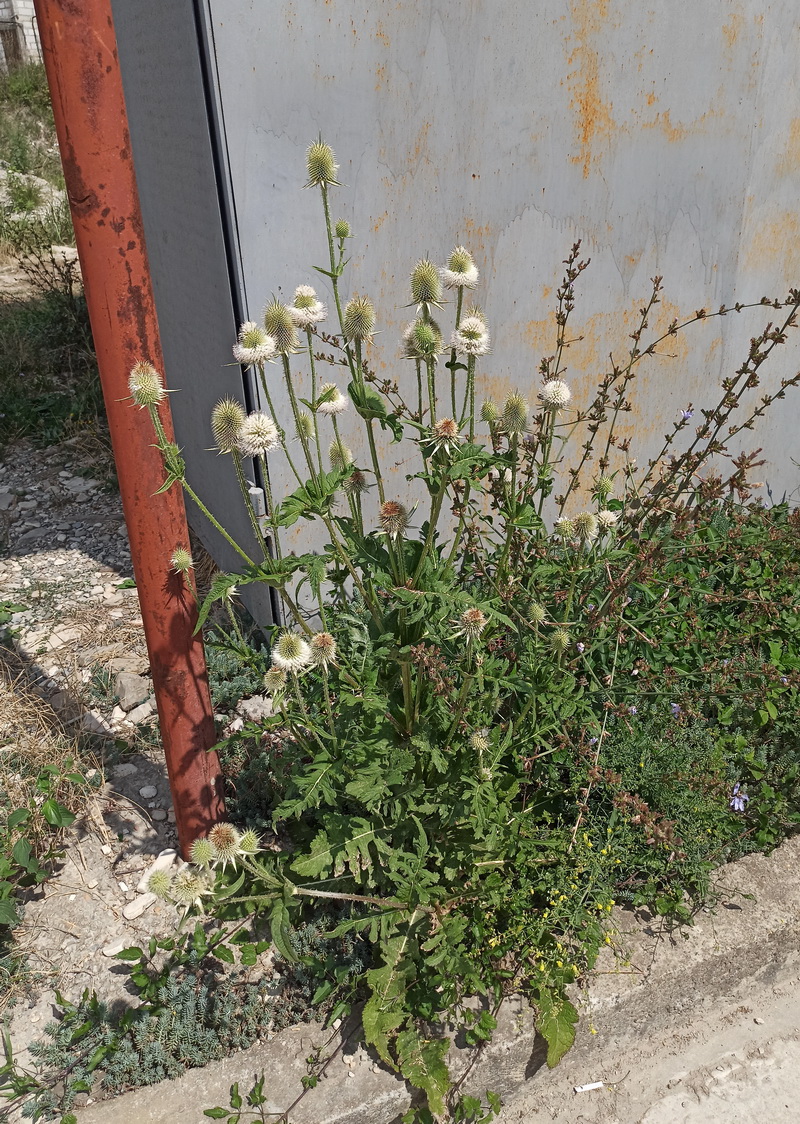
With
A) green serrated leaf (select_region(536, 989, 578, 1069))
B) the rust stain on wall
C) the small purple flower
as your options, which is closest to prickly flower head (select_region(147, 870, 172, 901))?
green serrated leaf (select_region(536, 989, 578, 1069))

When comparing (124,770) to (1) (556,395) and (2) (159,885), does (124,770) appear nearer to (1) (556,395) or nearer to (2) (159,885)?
(2) (159,885)

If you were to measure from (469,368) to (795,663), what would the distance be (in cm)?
213

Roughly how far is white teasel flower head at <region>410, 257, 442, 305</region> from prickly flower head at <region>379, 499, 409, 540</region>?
1.74ft

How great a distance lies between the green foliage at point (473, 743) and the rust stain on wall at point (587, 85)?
1303 mm

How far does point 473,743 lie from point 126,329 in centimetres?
144

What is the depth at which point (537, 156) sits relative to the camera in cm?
344

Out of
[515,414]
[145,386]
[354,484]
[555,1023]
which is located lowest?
[555,1023]

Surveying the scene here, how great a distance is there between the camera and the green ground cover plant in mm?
2055

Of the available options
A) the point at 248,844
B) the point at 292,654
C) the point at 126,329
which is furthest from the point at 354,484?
the point at 248,844

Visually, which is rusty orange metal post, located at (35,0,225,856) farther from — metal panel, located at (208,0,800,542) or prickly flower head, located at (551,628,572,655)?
prickly flower head, located at (551,628,572,655)

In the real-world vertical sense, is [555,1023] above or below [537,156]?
below

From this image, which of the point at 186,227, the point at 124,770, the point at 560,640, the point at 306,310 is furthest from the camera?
Answer: the point at 186,227

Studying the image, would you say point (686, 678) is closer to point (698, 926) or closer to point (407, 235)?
point (698, 926)

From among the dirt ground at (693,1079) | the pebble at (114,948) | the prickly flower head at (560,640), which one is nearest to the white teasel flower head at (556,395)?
the prickly flower head at (560,640)
